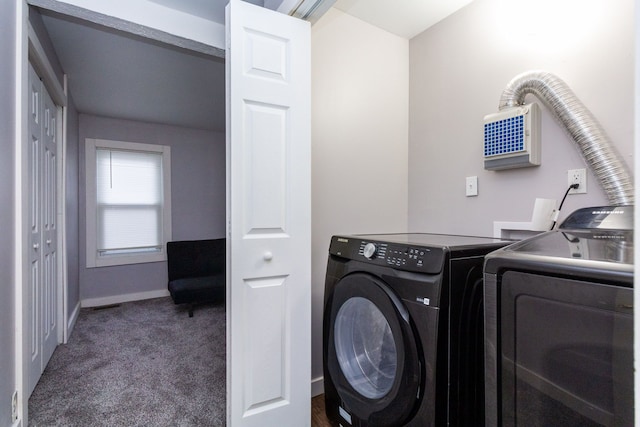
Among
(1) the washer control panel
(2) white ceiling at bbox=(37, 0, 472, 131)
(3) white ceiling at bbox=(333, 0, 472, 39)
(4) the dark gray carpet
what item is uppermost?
(3) white ceiling at bbox=(333, 0, 472, 39)

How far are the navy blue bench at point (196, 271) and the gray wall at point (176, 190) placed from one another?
14.7 inches

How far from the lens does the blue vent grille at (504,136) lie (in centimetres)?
155

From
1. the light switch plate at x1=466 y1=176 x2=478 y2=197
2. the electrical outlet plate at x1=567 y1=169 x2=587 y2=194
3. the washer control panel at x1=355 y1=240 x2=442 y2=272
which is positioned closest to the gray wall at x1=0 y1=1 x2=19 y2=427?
the washer control panel at x1=355 y1=240 x2=442 y2=272

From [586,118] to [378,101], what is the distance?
1184 millimetres

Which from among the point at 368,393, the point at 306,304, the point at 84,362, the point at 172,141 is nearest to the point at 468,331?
the point at 368,393

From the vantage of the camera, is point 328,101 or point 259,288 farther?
point 328,101

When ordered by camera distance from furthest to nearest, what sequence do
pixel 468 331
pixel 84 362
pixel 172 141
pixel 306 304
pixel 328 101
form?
pixel 172 141
pixel 84 362
pixel 328 101
pixel 306 304
pixel 468 331

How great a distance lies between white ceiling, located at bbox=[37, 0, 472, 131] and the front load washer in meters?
1.56

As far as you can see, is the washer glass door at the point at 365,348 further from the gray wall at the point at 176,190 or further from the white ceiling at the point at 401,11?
the gray wall at the point at 176,190

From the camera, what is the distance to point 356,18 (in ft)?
6.75

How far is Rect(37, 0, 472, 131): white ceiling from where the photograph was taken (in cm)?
194

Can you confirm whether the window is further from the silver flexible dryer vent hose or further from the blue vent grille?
the silver flexible dryer vent hose

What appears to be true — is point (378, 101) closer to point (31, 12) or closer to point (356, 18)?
point (356, 18)

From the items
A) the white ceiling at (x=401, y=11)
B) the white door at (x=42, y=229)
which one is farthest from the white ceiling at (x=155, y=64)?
the white door at (x=42, y=229)
